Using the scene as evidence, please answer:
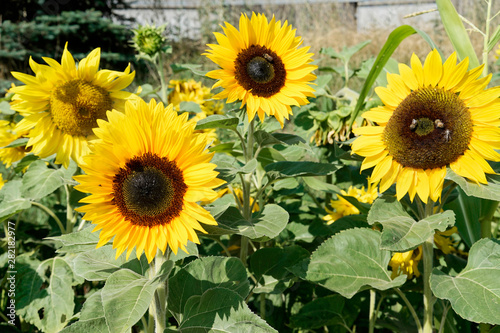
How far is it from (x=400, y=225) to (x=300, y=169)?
0.33 metres

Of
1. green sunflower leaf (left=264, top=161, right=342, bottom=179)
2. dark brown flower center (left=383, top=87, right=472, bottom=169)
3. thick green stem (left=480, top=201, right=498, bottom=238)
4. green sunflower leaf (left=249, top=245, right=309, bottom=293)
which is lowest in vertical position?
green sunflower leaf (left=249, top=245, right=309, bottom=293)

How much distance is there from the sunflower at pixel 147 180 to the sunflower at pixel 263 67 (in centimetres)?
32

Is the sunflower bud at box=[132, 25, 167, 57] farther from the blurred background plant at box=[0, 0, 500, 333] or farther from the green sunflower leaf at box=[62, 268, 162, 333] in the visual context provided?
the green sunflower leaf at box=[62, 268, 162, 333]

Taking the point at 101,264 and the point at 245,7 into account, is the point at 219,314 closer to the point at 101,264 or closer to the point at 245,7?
the point at 101,264

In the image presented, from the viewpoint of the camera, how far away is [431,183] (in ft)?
3.24

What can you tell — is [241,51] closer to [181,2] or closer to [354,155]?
[354,155]

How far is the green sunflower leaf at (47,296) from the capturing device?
1.37 m

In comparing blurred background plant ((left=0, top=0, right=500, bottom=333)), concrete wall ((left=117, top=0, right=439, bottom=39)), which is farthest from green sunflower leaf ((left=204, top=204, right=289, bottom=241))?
concrete wall ((left=117, top=0, right=439, bottom=39))

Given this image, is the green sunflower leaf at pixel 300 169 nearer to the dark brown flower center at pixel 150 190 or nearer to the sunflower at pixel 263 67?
the sunflower at pixel 263 67

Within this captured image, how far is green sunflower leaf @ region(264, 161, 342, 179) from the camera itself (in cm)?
121

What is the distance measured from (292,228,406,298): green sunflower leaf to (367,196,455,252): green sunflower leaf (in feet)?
0.32

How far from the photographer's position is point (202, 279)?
1082 millimetres

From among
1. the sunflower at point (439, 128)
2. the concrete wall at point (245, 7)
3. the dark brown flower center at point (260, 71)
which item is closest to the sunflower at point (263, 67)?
the dark brown flower center at point (260, 71)

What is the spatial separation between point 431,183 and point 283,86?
17.6 inches
